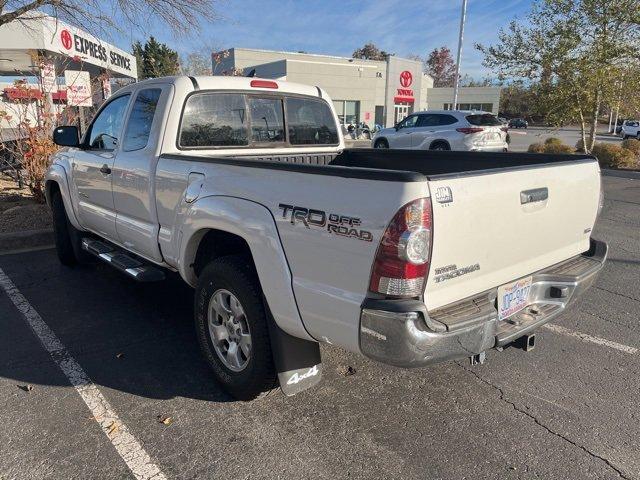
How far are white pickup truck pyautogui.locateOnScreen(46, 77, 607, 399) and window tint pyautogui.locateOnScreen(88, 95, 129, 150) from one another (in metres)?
0.13

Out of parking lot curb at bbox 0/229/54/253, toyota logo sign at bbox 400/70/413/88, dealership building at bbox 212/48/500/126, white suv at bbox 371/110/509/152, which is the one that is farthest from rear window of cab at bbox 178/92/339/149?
toyota logo sign at bbox 400/70/413/88

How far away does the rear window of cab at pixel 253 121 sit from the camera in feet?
12.6

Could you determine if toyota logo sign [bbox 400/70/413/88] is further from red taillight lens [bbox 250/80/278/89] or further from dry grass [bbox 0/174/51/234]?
red taillight lens [bbox 250/80/278/89]

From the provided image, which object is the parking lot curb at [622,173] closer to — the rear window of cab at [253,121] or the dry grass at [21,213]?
the rear window of cab at [253,121]

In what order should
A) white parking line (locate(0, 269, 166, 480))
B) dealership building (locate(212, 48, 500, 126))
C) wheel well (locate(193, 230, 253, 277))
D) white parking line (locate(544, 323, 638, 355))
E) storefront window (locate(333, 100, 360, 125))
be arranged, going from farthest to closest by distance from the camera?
storefront window (locate(333, 100, 360, 125)) → dealership building (locate(212, 48, 500, 126)) → white parking line (locate(544, 323, 638, 355)) → wheel well (locate(193, 230, 253, 277)) → white parking line (locate(0, 269, 166, 480))

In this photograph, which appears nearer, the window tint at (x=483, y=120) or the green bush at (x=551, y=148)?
the window tint at (x=483, y=120)

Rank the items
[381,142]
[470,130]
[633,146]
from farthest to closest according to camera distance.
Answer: [381,142] → [633,146] → [470,130]

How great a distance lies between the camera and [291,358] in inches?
106

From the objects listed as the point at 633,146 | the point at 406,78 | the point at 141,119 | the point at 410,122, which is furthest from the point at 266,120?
the point at 406,78

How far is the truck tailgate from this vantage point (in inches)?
87.3

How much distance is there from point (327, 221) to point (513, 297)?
1180 millimetres

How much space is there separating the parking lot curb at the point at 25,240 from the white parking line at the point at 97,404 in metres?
2.37

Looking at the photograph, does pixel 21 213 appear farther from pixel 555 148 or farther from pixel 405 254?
pixel 555 148

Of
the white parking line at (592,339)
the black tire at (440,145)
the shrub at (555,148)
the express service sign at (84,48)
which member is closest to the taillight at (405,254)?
the white parking line at (592,339)
